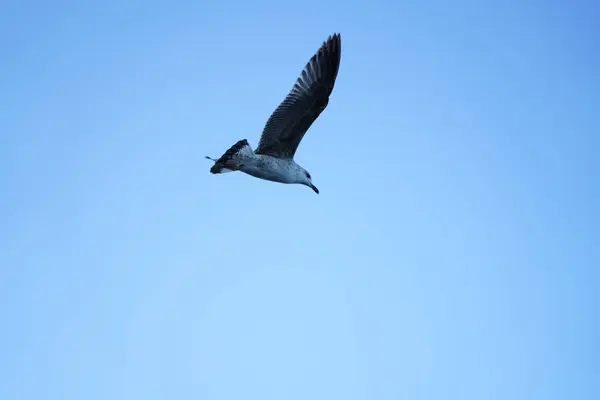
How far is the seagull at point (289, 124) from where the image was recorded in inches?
637

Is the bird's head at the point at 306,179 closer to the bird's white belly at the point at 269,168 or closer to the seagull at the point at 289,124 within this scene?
the bird's white belly at the point at 269,168

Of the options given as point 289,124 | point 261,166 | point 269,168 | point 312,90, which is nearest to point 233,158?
point 261,166

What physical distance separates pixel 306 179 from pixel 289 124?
1802 millimetres

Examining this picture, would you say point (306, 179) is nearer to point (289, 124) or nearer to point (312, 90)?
point (289, 124)

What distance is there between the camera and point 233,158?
16484mm

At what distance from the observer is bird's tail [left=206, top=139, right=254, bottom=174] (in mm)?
16297

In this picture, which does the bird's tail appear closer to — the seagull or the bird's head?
the seagull

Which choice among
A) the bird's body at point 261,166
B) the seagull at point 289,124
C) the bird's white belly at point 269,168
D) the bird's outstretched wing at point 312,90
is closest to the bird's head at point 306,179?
the bird's body at point 261,166

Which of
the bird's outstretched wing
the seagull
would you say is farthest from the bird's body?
the bird's outstretched wing

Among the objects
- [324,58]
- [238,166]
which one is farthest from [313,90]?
[238,166]

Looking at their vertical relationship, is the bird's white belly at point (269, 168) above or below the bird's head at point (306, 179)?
below

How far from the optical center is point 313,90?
16141mm

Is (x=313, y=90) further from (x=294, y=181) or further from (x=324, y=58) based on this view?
(x=294, y=181)

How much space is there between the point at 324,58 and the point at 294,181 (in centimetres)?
296
